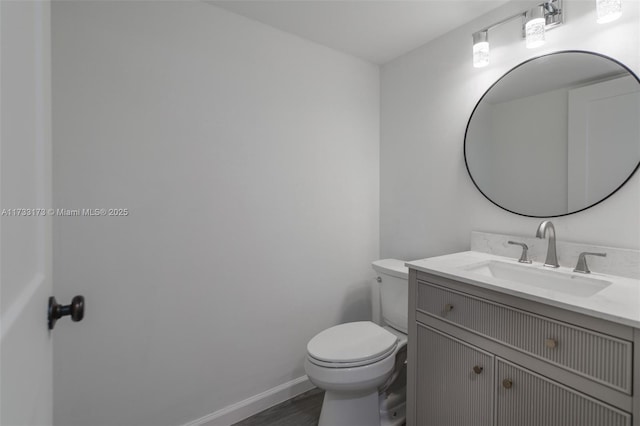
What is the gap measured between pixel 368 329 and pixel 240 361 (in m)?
0.76

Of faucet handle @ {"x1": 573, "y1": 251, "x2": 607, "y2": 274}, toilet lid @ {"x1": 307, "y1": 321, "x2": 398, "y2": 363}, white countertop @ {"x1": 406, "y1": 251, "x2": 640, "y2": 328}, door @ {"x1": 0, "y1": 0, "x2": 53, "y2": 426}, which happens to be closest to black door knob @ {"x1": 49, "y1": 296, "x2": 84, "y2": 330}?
door @ {"x1": 0, "y1": 0, "x2": 53, "y2": 426}

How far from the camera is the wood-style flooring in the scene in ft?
5.48

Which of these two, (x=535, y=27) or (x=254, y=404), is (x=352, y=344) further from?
(x=535, y=27)

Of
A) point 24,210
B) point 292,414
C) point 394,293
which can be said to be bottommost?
point 292,414

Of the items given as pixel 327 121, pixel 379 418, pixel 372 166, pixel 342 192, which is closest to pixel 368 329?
pixel 379 418

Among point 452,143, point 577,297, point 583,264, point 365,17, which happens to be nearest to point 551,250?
point 583,264

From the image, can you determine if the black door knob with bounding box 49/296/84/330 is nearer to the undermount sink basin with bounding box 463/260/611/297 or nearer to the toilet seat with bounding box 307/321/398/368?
the toilet seat with bounding box 307/321/398/368

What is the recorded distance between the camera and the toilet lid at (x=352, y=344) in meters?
1.40

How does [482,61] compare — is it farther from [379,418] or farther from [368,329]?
[379,418]

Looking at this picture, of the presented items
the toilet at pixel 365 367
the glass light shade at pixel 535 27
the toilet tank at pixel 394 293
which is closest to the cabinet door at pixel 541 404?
the toilet at pixel 365 367

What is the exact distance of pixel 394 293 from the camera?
5.86ft

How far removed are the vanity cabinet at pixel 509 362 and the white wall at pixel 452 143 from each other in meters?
0.62

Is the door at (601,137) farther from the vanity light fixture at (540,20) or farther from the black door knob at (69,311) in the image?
the black door knob at (69,311)

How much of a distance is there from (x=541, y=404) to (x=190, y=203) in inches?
64.8
